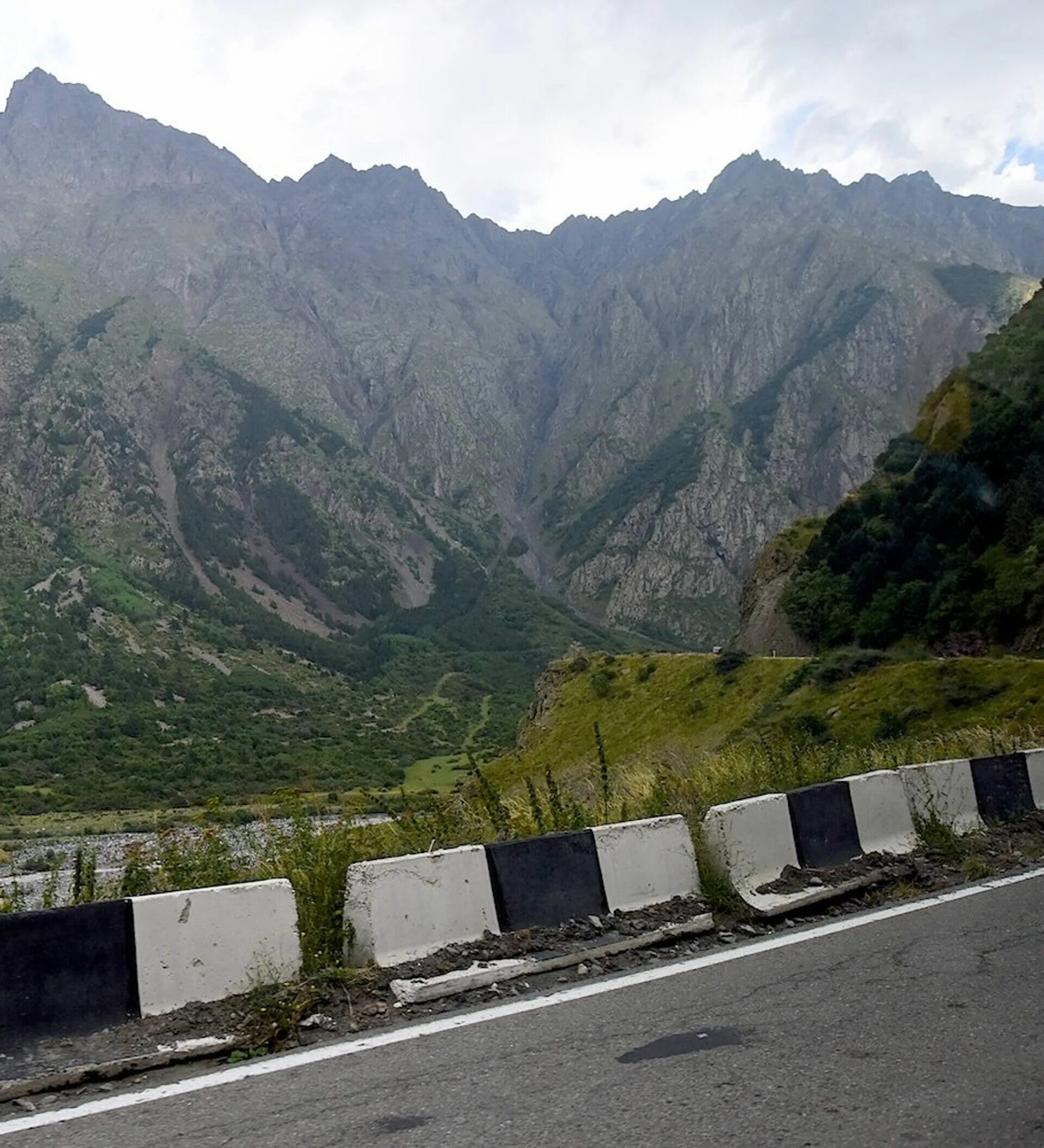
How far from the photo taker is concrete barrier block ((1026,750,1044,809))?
1170cm

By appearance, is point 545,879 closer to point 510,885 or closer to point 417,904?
point 510,885

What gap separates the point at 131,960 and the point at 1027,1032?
474 centimetres

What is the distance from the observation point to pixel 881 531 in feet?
195

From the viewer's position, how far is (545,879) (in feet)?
23.5

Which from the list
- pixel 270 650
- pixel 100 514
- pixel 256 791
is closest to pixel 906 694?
pixel 256 791

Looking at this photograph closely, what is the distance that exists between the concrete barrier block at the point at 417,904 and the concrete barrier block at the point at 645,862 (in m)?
1.06

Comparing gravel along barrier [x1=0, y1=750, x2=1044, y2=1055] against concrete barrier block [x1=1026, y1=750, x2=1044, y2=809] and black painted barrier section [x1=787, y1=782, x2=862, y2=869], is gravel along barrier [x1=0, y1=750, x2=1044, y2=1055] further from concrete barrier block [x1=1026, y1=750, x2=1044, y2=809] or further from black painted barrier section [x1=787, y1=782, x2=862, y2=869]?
concrete barrier block [x1=1026, y1=750, x2=1044, y2=809]

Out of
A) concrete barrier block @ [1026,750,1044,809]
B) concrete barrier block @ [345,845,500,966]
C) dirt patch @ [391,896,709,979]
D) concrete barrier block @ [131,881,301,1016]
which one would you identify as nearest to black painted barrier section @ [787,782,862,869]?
dirt patch @ [391,896,709,979]

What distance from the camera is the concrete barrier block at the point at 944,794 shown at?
33.3ft

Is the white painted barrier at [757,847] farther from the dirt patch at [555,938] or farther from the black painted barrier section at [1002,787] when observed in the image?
the black painted barrier section at [1002,787]

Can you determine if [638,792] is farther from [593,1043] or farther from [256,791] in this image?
[256,791]

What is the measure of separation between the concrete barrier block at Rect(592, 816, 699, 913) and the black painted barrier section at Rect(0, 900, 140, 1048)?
3.37m

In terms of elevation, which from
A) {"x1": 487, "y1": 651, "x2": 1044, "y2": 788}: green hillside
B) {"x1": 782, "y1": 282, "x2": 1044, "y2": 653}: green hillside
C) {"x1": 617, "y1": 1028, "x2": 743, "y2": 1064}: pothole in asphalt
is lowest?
{"x1": 617, "y1": 1028, "x2": 743, "y2": 1064}: pothole in asphalt

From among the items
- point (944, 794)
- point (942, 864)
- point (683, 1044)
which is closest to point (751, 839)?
point (942, 864)
